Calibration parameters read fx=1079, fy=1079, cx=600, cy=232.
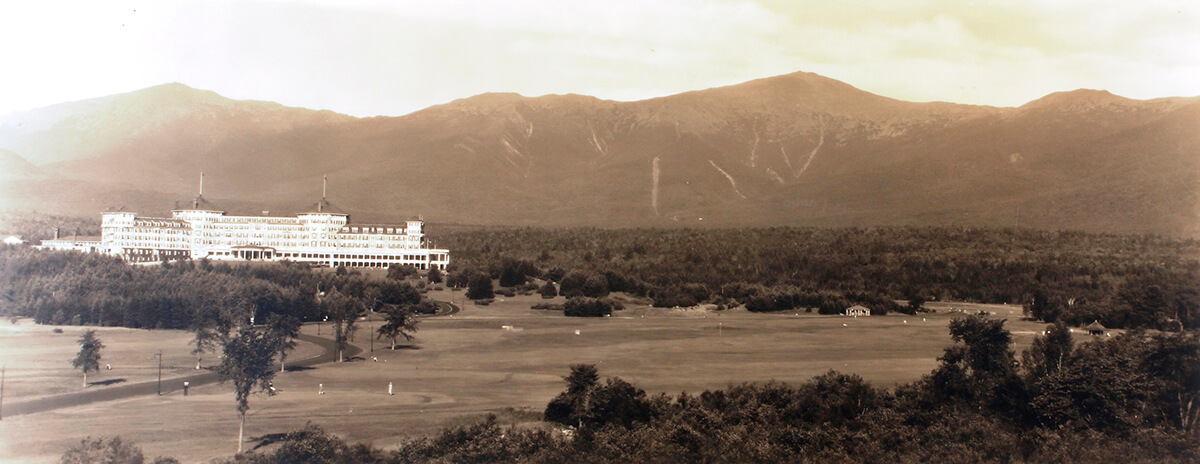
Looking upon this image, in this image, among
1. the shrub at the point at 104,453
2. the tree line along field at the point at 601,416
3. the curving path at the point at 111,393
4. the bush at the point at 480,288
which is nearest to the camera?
the shrub at the point at 104,453

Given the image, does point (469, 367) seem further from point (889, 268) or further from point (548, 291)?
point (889, 268)

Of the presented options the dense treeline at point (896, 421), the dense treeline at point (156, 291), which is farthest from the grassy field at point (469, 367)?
the dense treeline at point (896, 421)

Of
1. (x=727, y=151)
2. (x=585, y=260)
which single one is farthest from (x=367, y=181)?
(x=585, y=260)

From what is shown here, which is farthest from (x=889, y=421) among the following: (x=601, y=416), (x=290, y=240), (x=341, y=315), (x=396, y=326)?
(x=290, y=240)

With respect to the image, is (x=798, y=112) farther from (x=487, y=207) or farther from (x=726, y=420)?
(x=726, y=420)

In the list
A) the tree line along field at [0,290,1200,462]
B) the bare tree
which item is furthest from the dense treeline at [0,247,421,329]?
the tree line along field at [0,290,1200,462]

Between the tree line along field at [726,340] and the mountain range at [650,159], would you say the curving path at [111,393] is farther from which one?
the mountain range at [650,159]
